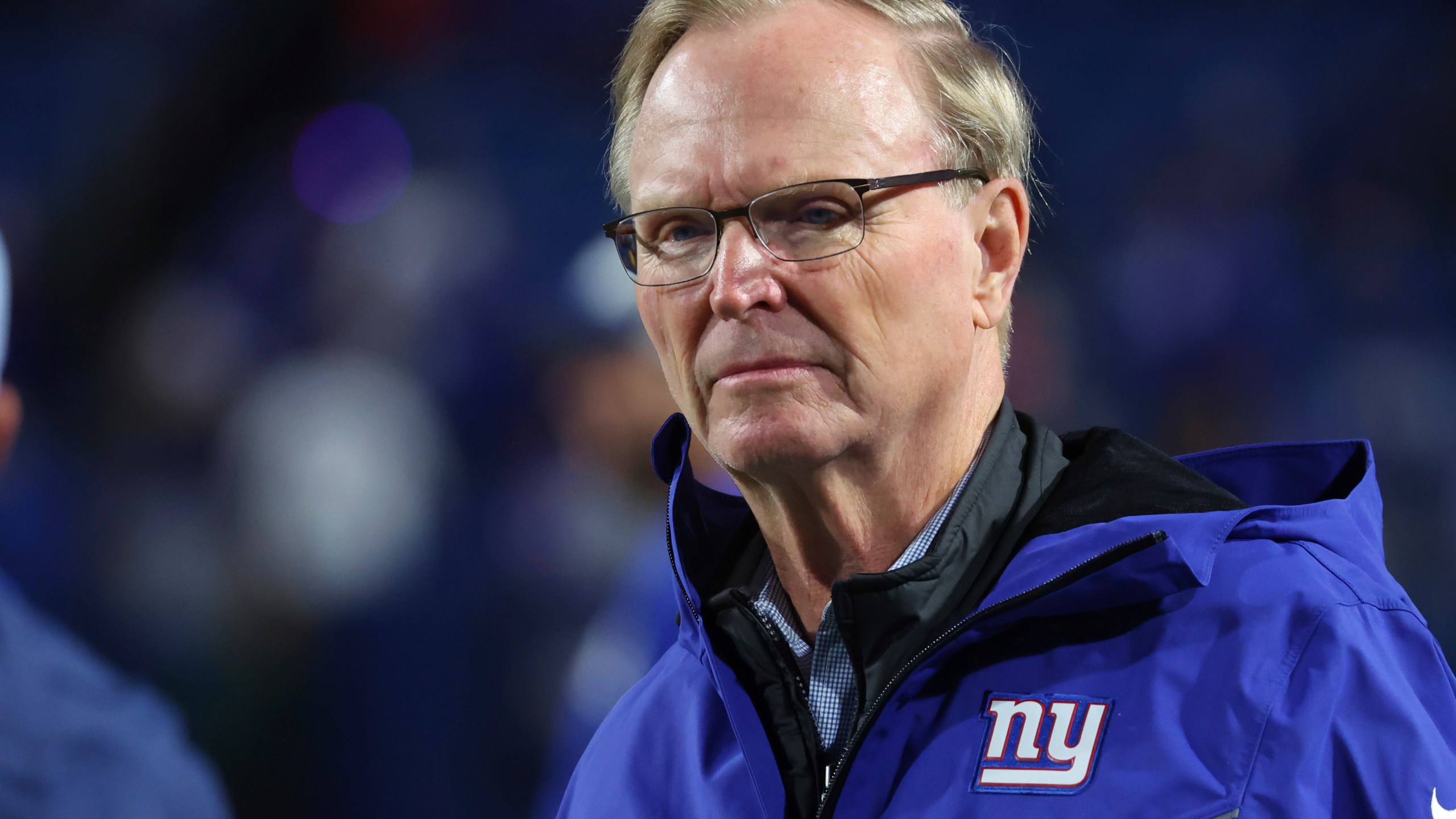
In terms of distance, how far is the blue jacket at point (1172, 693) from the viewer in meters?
0.86

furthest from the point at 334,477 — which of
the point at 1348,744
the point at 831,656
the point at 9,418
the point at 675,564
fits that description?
the point at 1348,744

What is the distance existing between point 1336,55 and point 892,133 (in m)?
2.45

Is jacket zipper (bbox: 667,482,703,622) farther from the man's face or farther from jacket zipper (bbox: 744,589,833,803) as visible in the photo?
the man's face

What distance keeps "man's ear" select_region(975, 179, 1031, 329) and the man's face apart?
6cm

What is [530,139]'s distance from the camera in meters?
2.88

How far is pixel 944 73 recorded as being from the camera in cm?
121

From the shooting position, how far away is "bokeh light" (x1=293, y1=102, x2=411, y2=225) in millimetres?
2730

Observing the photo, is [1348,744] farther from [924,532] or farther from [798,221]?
[798,221]

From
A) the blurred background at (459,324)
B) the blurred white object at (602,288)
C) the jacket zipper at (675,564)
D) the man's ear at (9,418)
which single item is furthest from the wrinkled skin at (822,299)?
the man's ear at (9,418)

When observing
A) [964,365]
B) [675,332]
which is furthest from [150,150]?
[964,365]

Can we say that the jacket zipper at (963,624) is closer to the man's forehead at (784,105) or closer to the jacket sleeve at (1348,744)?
the jacket sleeve at (1348,744)

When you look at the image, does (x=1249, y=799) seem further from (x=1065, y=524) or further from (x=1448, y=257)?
(x=1448, y=257)

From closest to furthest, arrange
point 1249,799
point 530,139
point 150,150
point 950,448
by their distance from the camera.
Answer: point 1249,799, point 950,448, point 150,150, point 530,139

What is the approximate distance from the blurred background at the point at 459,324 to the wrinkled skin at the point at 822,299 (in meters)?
1.21
